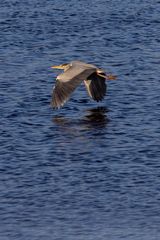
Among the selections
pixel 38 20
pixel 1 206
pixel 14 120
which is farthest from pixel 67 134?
pixel 38 20

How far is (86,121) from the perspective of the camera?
91.5ft

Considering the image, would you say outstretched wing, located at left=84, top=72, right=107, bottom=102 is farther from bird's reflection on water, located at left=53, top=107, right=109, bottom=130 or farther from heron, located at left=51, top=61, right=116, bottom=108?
bird's reflection on water, located at left=53, top=107, right=109, bottom=130

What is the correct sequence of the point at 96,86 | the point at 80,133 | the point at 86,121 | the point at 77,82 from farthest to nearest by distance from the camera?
the point at 96,86, the point at 77,82, the point at 86,121, the point at 80,133

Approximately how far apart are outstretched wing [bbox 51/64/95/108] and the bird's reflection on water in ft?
1.54

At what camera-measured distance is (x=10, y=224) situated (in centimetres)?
1986

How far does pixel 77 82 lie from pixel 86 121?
114 cm

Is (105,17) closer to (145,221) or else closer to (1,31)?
(1,31)

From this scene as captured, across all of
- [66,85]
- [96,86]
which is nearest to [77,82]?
[66,85]

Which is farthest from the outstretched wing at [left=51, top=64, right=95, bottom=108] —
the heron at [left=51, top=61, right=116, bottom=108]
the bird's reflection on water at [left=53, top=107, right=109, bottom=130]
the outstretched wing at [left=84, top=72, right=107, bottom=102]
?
the outstretched wing at [left=84, top=72, right=107, bottom=102]

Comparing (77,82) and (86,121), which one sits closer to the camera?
(86,121)

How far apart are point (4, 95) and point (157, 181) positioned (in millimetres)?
9278

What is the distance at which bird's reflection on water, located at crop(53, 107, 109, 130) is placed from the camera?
27.4 metres

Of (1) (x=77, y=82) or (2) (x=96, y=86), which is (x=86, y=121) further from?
(2) (x=96, y=86)

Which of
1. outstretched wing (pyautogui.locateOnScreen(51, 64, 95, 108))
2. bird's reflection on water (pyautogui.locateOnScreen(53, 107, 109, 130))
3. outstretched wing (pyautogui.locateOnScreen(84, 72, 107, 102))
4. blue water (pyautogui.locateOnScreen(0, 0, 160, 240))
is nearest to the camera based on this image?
blue water (pyautogui.locateOnScreen(0, 0, 160, 240))
